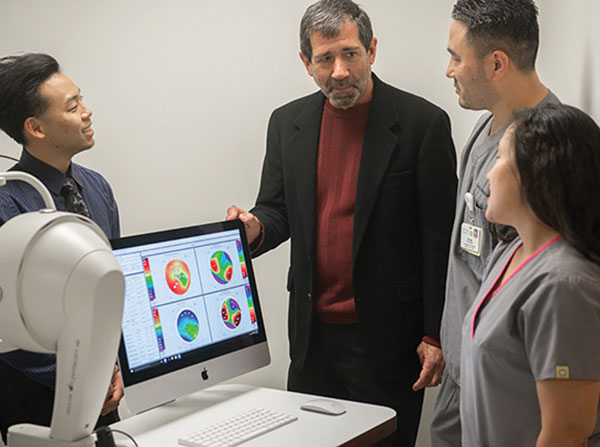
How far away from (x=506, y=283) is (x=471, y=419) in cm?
32

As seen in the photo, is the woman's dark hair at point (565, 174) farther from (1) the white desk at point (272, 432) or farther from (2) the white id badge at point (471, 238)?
(1) the white desk at point (272, 432)

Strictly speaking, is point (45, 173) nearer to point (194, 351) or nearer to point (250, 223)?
point (250, 223)

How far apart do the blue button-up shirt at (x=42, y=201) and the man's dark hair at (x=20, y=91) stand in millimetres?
121

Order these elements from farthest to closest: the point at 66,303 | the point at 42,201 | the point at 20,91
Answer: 1. the point at 20,91
2. the point at 42,201
3. the point at 66,303

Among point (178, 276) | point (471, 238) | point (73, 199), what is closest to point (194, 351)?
point (178, 276)

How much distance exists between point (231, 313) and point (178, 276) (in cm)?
21

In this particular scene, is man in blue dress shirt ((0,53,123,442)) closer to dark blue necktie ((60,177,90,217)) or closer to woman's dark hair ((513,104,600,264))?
dark blue necktie ((60,177,90,217))

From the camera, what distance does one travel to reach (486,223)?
1892 millimetres

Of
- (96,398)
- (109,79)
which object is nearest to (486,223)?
(96,398)

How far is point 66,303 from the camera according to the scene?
3.60 ft

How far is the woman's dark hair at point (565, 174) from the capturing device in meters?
1.38

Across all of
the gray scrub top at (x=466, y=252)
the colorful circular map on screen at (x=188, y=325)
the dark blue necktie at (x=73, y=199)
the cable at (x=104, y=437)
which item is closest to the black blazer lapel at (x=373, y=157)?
the gray scrub top at (x=466, y=252)

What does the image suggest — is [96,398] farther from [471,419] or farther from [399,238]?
[399,238]

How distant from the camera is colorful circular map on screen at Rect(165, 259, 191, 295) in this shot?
1826 millimetres
